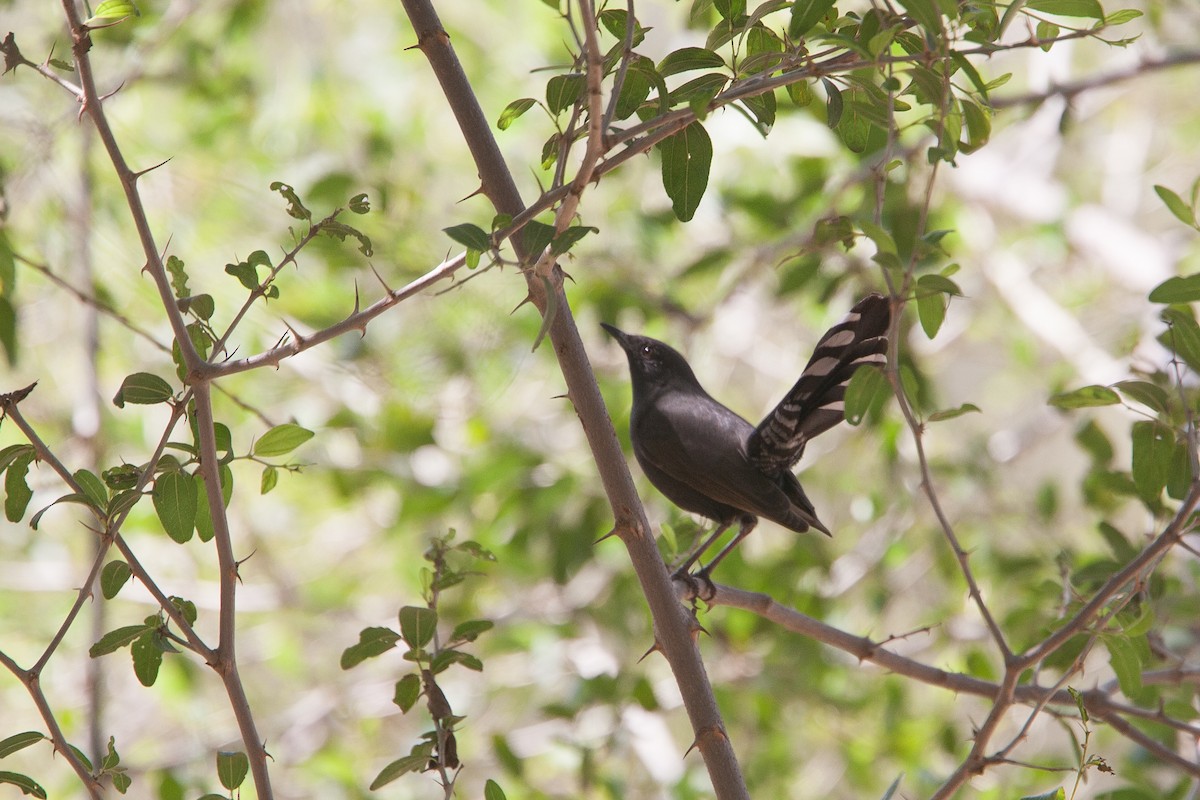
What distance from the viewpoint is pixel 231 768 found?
221 centimetres

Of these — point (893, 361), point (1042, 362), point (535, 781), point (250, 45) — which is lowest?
point (893, 361)

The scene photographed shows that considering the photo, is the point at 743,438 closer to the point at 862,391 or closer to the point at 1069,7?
the point at 862,391

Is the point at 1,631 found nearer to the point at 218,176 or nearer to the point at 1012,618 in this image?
the point at 218,176

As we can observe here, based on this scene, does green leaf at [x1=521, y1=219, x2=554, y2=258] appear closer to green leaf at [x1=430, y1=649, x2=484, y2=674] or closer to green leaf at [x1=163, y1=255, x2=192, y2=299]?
green leaf at [x1=163, y1=255, x2=192, y2=299]

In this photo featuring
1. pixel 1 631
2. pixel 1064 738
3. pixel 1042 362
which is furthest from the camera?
pixel 1064 738

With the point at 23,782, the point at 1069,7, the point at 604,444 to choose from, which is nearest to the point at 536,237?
the point at 604,444

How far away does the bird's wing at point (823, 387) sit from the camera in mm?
2990

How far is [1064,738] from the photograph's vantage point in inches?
392

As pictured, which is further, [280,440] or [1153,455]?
[1153,455]

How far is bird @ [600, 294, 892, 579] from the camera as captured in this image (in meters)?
3.16

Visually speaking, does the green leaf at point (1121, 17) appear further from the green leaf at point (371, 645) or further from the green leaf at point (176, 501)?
the green leaf at point (176, 501)

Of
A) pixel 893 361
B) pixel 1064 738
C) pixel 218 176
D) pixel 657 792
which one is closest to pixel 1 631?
pixel 218 176

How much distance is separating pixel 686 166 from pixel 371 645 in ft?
3.99

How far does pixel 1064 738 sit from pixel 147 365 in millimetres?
8431
